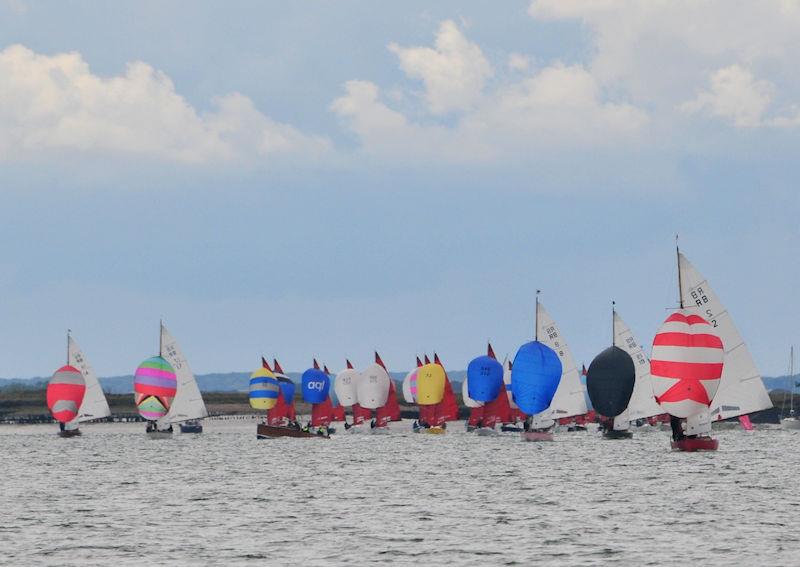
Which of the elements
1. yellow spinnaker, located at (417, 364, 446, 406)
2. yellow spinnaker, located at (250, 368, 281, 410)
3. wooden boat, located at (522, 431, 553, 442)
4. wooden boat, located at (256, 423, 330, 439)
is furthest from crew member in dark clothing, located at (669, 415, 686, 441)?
yellow spinnaker, located at (250, 368, 281, 410)

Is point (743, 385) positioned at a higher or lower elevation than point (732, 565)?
→ higher

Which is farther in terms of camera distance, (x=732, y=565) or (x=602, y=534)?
(x=602, y=534)

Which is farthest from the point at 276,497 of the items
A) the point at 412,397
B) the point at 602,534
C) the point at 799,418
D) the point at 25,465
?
the point at 799,418

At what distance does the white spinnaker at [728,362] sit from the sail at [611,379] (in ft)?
70.1

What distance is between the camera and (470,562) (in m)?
42.7

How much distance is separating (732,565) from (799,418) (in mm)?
138988

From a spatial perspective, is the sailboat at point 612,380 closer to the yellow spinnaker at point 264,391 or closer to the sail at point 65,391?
the yellow spinnaker at point 264,391

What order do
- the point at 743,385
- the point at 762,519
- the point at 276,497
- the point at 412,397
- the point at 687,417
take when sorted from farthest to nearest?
1. the point at 412,397
2. the point at 743,385
3. the point at 687,417
4. the point at 276,497
5. the point at 762,519

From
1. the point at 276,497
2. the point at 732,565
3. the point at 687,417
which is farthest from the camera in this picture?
the point at 687,417

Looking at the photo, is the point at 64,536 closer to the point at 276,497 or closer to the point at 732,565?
the point at 276,497

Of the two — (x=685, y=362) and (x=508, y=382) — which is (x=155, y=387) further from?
(x=685, y=362)

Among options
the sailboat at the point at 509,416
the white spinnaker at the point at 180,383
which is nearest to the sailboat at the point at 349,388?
the sailboat at the point at 509,416

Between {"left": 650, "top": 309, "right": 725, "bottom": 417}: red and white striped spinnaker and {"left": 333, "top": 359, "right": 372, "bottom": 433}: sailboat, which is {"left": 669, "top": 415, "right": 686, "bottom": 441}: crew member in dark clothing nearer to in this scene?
{"left": 650, "top": 309, "right": 725, "bottom": 417}: red and white striped spinnaker

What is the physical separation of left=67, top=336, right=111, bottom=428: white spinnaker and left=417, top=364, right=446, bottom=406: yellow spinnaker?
34.6 metres
